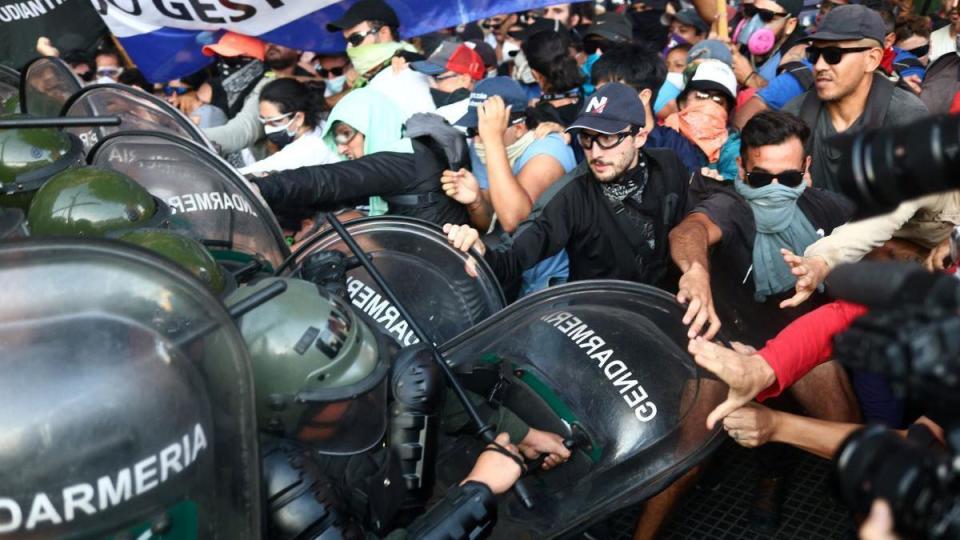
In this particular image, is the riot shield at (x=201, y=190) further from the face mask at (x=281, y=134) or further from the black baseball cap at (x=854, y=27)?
the black baseball cap at (x=854, y=27)

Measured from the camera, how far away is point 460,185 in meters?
4.45

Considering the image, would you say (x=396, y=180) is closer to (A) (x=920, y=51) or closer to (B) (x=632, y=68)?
(B) (x=632, y=68)

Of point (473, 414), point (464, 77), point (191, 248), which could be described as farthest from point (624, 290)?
point (464, 77)

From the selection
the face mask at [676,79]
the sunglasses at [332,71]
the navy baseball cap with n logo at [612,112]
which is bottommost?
the face mask at [676,79]

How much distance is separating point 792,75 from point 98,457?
14.2 ft

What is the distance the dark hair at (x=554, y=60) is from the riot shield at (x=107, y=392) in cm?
376

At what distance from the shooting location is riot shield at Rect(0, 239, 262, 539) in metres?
1.90

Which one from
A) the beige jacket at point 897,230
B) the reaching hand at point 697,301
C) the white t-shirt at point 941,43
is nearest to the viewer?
the reaching hand at point 697,301

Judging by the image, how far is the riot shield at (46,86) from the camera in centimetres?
522

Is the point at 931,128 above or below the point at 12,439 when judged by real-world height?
above

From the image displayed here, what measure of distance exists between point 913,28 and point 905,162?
5.68 metres

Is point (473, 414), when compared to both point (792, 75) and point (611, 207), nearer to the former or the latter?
point (611, 207)

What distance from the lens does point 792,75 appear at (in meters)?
5.38

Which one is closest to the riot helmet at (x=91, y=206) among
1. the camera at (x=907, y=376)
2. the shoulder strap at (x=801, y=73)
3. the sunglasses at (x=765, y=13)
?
the camera at (x=907, y=376)
